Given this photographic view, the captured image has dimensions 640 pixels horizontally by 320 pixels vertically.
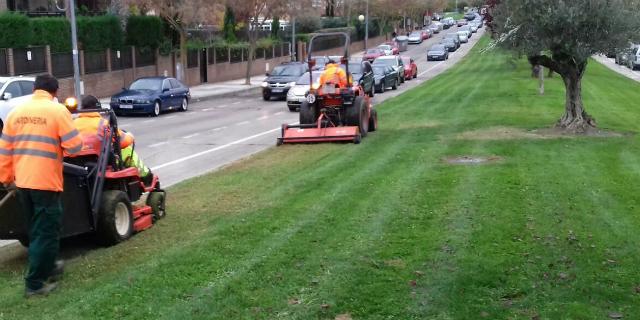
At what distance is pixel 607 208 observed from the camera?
30.2ft

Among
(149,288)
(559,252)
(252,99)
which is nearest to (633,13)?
(559,252)

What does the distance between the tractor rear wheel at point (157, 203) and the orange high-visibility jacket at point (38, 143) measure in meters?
2.62

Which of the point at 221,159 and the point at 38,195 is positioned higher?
the point at 38,195

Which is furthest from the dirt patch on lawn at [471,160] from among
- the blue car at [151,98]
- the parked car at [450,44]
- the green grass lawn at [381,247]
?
the parked car at [450,44]

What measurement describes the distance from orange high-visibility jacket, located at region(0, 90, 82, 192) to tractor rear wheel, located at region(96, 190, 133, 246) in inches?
52.1

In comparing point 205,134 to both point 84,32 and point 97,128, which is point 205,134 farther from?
point 84,32

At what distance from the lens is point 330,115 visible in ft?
57.7

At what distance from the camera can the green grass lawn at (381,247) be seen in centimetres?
585

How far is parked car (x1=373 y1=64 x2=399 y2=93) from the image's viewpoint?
1379 inches

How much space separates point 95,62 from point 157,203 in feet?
89.6

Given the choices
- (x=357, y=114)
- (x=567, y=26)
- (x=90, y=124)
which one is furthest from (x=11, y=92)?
(x=567, y=26)

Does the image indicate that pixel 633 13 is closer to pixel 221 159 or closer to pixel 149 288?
pixel 221 159

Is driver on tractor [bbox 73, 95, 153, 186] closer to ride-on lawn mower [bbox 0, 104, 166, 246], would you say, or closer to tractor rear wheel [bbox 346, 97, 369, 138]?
ride-on lawn mower [bbox 0, 104, 166, 246]

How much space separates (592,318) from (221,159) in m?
11.0
